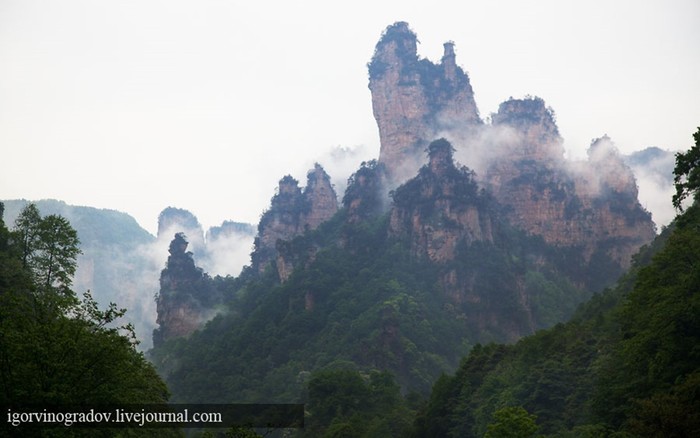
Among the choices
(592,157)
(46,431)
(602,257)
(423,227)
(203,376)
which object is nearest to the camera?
(46,431)

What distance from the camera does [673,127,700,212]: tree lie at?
4794 centimetres

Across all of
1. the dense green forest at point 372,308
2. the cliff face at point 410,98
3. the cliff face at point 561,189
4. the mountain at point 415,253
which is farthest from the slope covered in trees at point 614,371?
the cliff face at point 410,98

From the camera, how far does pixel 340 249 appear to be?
148750 mm

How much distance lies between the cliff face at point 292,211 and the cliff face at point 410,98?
50.5 feet

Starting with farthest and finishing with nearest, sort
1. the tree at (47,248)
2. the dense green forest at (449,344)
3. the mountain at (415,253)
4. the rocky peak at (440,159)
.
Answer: the rocky peak at (440,159) < the mountain at (415,253) < the tree at (47,248) < the dense green forest at (449,344)

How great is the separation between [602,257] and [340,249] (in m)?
54.2

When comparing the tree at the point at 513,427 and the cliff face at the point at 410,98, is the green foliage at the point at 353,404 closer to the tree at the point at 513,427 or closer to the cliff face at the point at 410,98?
the tree at the point at 513,427

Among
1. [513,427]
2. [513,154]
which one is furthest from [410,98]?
[513,427]

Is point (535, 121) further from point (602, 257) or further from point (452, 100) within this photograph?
point (602, 257)

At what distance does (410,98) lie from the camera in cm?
17788

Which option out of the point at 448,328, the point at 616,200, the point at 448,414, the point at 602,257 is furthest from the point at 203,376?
the point at 616,200

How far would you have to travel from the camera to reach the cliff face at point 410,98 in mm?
175250

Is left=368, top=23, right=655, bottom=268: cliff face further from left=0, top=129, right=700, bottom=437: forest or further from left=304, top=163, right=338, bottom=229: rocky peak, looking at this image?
left=304, top=163, right=338, bottom=229: rocky peak

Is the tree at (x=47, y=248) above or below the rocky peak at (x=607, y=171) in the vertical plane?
below
